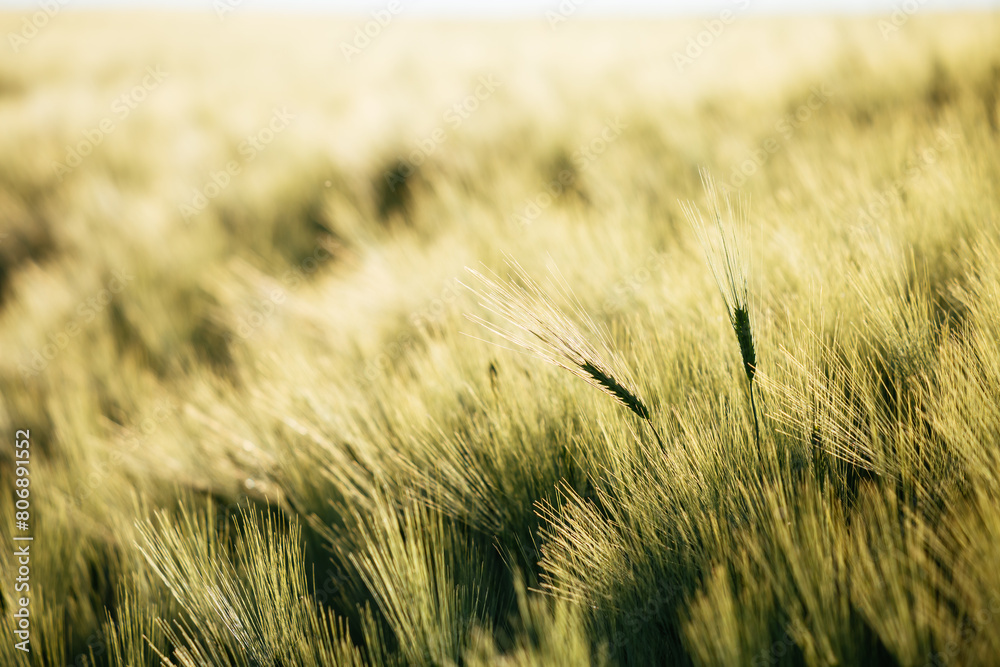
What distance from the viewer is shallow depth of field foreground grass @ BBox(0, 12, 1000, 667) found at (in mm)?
841

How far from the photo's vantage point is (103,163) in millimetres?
4395

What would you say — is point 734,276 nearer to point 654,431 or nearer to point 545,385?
point 654,431

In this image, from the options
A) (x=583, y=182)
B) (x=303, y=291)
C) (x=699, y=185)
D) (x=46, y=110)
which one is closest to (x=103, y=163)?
(x=46, y=110)

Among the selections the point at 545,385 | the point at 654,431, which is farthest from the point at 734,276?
the point at 545,385

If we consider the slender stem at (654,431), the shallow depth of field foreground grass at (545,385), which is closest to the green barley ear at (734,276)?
the shallow depth of field foreground grass at (545,385)

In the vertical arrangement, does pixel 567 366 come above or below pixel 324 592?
above

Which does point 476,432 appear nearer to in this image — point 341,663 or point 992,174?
point 341,663

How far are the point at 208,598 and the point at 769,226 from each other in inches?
67.8

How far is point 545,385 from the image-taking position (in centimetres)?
123

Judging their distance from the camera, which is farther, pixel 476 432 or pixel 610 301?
pixel 610 301

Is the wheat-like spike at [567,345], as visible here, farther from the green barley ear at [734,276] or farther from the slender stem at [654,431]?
the green barley ear at [734,276]

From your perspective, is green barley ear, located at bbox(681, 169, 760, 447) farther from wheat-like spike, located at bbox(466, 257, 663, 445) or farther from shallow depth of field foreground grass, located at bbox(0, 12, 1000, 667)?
wheat-like spike, located at bbox(466, 257, 663, 445)

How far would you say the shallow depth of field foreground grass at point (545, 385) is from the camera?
841 mm

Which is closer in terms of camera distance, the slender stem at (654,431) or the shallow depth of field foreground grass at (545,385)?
the shallow depth of field foreground grass at (545,385)
